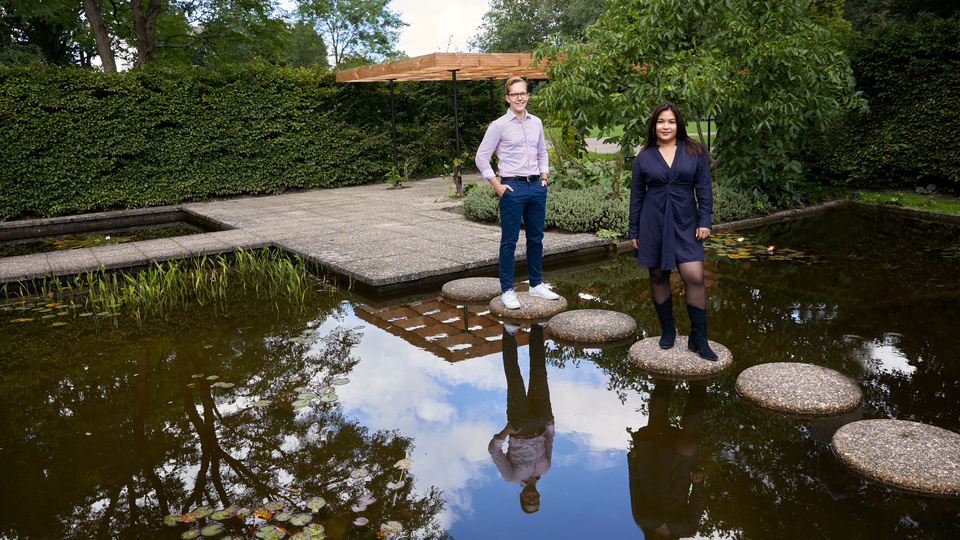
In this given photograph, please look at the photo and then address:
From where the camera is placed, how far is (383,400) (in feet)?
13.1

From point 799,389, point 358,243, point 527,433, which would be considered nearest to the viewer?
point 527,433

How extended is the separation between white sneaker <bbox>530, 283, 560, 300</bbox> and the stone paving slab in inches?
51.8

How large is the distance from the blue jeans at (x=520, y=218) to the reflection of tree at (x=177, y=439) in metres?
1.39

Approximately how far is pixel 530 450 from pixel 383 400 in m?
1.09

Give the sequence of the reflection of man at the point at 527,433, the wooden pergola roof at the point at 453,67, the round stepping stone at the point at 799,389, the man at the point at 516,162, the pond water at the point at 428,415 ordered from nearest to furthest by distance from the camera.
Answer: the pond water at the point at 428,415
the reflection of man at the point at 527,433
the round stepping stone at the point at 799,389
the man at the point at 516,162
the wooden pergola roof at the point at 453,67

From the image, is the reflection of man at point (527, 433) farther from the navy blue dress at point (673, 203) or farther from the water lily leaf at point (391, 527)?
the navy blue dress at point (673, 203)

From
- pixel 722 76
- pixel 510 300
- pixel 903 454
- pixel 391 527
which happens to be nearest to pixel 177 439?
pixel 391 527

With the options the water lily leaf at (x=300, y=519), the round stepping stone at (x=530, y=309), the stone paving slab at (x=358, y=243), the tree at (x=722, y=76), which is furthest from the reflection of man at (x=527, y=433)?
the tree at (x=722, y=76)

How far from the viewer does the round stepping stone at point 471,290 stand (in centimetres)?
606

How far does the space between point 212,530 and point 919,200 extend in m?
11.8

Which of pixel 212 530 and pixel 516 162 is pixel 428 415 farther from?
pixel 516 162

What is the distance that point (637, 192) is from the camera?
4.24 meters

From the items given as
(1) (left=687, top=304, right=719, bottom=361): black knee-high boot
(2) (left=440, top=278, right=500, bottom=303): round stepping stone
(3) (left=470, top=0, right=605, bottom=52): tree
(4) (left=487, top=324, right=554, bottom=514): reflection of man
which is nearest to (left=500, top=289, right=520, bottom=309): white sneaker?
(2) (left=440, top=278, right=500, bottom=303): round stepping stone

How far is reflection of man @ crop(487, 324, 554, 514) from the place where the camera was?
10.1 ft
